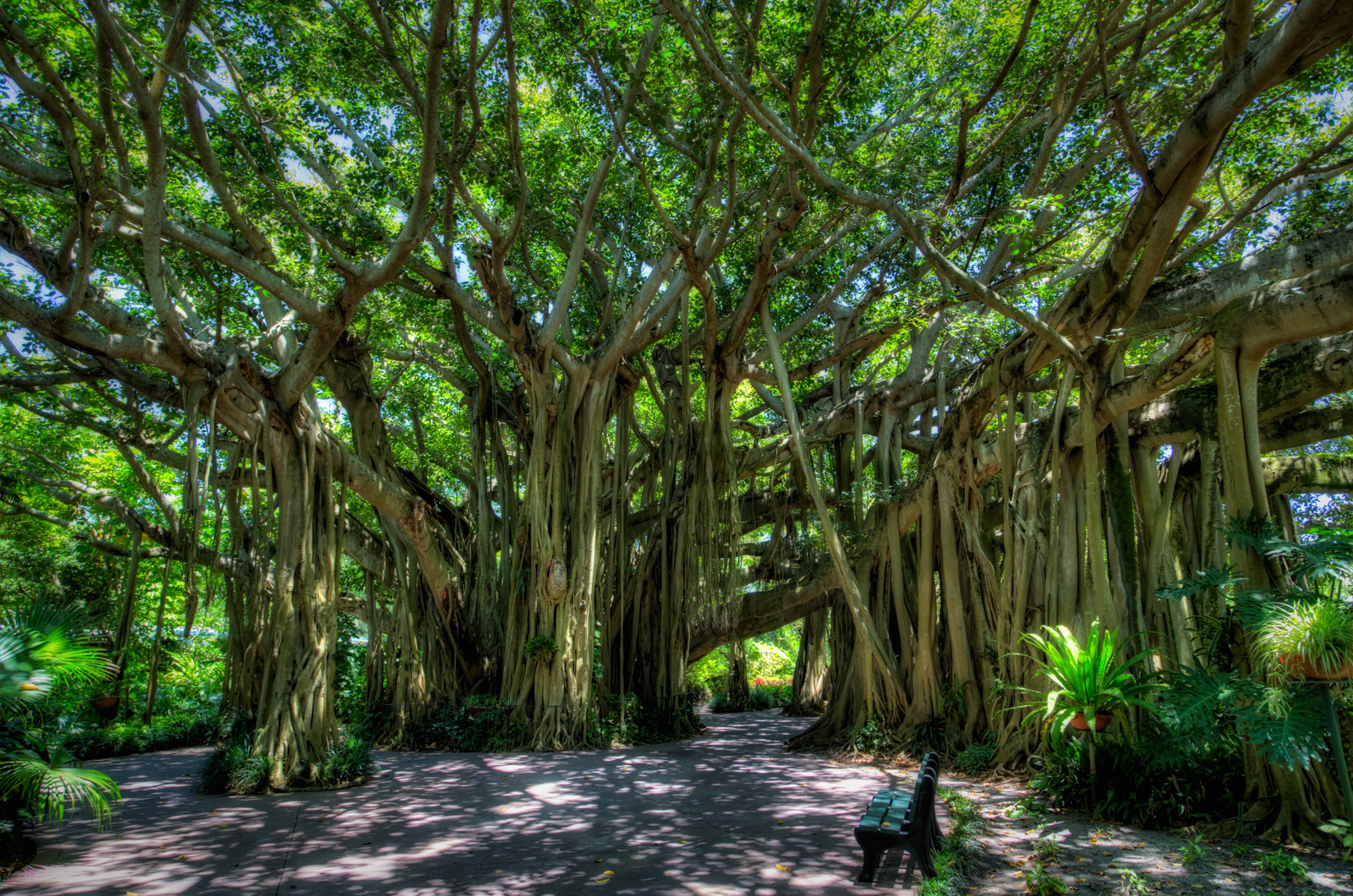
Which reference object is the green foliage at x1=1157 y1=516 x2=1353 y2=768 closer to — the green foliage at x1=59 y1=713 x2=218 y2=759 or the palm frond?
the palm frond

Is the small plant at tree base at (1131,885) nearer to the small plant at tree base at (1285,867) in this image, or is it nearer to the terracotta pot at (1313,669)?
the small plant at tree base at (1285,867)

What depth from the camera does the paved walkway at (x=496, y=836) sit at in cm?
312

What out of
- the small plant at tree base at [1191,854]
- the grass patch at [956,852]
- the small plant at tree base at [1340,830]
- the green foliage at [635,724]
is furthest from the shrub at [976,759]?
the green foliage at [635,724]

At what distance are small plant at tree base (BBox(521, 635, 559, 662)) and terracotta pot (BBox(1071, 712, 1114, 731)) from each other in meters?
4.50

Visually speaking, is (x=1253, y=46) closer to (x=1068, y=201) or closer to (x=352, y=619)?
(x=1068, y=201)

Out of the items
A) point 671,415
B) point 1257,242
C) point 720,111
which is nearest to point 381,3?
point 720,111

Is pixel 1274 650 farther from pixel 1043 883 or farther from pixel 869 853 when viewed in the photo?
pixel 869 853

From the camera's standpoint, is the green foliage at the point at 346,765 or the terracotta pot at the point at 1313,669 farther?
the green foliage at the point at 346,765

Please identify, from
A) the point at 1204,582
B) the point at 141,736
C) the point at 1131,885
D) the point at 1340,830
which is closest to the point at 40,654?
the point at 1131,885

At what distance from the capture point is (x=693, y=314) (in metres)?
8.73

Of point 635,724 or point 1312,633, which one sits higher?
point 1312,633

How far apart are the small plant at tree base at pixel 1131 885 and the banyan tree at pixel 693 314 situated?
104cm

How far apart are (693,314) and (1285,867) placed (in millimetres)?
6862

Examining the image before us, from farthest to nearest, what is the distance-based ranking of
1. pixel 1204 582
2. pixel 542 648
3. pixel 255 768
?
pixel 542 648
pixel 255 768
pixel 1204 582
